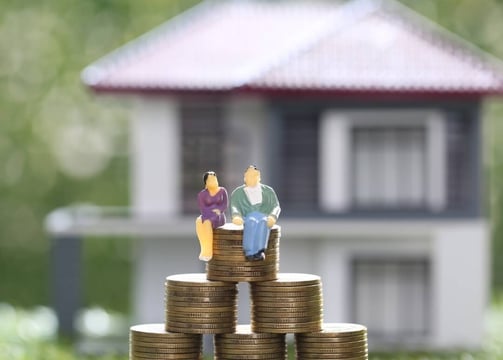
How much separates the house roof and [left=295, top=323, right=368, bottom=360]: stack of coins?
9973 millimetres

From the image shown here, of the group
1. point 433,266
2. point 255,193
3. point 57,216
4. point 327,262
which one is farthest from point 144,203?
point 255,193

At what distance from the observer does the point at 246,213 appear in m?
14.8

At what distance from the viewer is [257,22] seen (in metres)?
27.6

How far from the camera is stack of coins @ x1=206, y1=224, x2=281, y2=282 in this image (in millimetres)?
14578

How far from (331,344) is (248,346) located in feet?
2.92

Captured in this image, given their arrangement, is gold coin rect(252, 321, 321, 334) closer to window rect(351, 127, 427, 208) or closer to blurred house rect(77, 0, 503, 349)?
blurred house rect(77, 0, 503, 349)

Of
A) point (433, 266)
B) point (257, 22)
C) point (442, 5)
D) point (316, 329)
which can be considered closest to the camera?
point (316, 329)

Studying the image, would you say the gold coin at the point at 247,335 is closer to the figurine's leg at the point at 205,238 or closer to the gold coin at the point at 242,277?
the gold coin at the point at 242,277

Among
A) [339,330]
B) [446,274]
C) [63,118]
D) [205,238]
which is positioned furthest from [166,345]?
[63,118]

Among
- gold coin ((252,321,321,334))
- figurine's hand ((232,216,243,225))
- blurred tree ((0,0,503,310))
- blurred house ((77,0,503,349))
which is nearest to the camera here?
gold coin ((252,321,321,334))

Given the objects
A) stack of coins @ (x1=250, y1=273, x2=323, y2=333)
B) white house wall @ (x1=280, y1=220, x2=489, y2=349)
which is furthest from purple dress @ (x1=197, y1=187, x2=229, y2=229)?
white house wall @ (x1=280, y1=220, x2=489, y2=349)

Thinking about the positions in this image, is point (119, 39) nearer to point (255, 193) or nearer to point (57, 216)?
point (57, 216)

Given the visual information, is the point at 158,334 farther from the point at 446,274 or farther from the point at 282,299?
the point at 446,274

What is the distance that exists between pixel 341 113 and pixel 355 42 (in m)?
1.68
